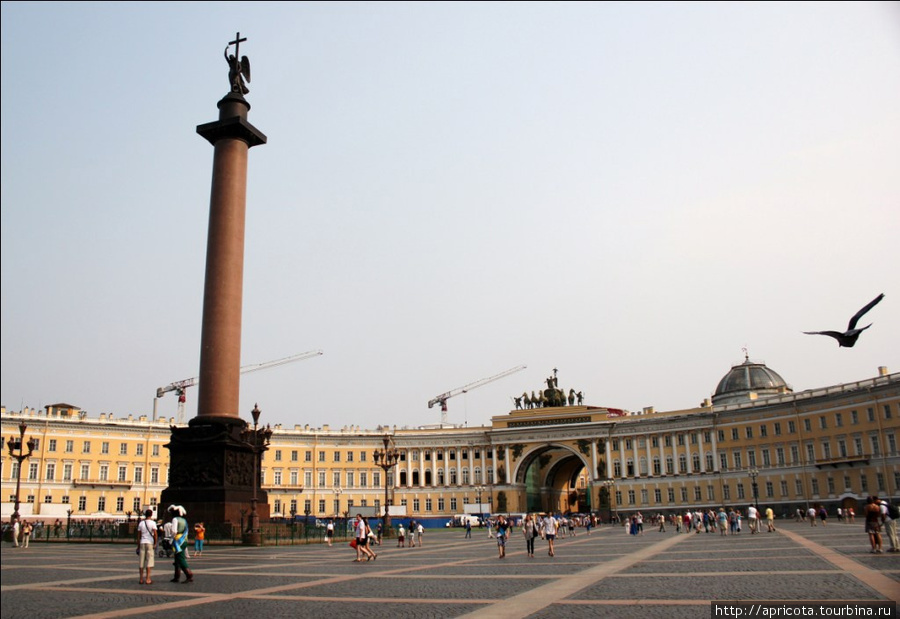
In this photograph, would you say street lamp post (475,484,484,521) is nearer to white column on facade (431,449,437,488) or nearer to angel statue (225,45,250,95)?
white column on facade (431,449,437,488)

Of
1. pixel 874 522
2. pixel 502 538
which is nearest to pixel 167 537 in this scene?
pixel 502 538

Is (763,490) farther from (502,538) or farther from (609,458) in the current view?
(502,538)

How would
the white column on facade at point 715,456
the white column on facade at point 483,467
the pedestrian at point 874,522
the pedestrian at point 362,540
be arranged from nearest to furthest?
the pedestrian at point 874,522
the pedestrian at point 362,540
the white column on facade at point 715,456
the white column on facade at point 483,467

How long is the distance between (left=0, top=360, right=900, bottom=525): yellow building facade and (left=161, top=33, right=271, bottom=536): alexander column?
130 feet

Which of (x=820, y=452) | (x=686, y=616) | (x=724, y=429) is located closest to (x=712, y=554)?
(x=686, y=616)

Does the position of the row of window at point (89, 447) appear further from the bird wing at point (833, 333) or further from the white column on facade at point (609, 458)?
the bird wing at point (833, 333)

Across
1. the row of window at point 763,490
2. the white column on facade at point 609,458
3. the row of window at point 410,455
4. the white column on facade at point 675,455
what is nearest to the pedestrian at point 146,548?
the row of window at point 763,490

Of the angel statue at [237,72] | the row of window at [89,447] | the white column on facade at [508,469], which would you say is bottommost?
the white column on facade at [508,469]

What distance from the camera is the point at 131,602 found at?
44.9ft

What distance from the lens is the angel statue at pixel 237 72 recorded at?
41.7 m

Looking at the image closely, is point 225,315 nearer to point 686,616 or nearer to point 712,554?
point 712,554

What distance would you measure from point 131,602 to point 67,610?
2.03 metres

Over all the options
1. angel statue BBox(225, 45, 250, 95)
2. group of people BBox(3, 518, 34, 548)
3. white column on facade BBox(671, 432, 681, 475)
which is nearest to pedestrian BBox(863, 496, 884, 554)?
Answer: group of people BBox(3, 518, 34, 548)

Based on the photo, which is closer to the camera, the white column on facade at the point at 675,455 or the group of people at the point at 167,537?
the group of people at the point at 167,537
